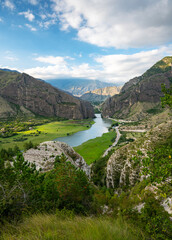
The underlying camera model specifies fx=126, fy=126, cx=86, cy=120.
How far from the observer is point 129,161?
85.0 feet

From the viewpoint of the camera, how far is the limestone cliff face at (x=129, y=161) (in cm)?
2470

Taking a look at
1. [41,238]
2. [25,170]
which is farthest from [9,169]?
[41,238]

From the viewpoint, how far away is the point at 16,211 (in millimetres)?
7148

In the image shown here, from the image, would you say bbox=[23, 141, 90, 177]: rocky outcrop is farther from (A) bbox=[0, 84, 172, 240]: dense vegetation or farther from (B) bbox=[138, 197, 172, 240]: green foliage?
(B) bbox=[138, 197, 172, 240]: green foliage

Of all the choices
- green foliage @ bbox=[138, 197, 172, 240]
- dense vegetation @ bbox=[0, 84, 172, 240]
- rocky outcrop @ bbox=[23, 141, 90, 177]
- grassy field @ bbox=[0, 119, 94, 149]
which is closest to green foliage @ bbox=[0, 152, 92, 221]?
dense vegetation @ bbox=[0, 84, 172, 240]

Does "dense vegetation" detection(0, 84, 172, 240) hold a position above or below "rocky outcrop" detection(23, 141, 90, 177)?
above

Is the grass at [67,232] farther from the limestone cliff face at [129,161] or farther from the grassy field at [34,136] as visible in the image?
the grassy field at [34,136]

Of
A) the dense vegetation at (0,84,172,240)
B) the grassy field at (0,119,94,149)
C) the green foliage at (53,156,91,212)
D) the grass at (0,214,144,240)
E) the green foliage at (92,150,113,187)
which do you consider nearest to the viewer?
the grass at (0,214,144,240)

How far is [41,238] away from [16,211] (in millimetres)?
3807

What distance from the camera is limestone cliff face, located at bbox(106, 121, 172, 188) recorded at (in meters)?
24.7

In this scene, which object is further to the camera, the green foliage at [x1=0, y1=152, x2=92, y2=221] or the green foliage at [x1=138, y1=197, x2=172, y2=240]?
the green foliage at [x1=0, y1=152, x2=92, y2=221]

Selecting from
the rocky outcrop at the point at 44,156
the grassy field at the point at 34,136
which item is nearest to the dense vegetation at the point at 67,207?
the rocky outcrop at the point at 44,156

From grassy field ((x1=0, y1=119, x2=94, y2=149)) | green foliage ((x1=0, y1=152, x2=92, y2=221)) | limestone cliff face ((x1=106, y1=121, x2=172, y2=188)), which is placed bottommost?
grassy field ((x1=0, y1=119, x2=94, y2=149))

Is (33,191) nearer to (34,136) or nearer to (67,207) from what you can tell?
(67,207)
